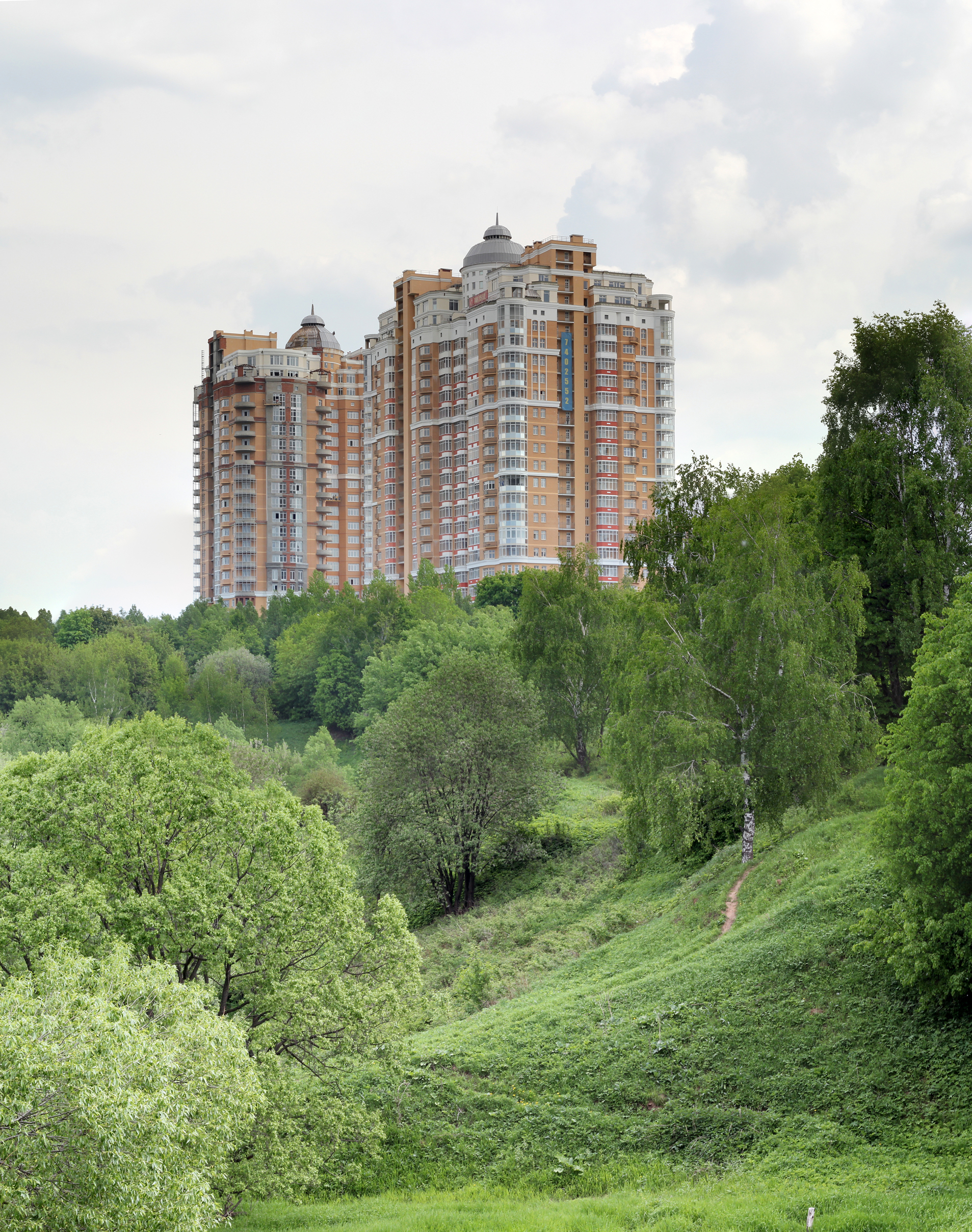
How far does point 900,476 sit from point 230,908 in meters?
28.8

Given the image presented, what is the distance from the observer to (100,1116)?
44.4ft

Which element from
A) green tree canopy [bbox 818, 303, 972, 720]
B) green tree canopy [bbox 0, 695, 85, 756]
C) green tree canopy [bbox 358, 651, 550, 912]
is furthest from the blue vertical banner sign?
green tree canopy [bbox 818, 303, 972, 720]

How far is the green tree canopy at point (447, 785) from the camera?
162 feet

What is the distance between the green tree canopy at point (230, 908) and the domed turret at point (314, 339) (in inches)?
6565

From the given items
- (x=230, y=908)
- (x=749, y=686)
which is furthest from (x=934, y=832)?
(x=230, y=908)

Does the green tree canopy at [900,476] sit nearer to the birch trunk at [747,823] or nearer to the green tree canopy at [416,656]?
the birch trunk at [747,823]

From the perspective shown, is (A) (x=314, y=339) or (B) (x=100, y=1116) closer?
(B) (x=100, y=1116)

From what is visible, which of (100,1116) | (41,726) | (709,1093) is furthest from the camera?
(41,726)

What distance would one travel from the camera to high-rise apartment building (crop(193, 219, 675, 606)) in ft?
425

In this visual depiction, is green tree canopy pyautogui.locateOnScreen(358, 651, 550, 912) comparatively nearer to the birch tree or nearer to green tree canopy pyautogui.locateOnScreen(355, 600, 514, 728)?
the birch tree

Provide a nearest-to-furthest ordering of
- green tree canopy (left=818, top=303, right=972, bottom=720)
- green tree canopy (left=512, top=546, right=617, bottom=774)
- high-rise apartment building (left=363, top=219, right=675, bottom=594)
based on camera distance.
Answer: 1. green tree canopy (left=818, top=303, right=972, bottom=720)
2. green tree canopy (left=512, top=546, right=617, bottom=774)
3. high-rise apartment building (left=363, top=219, right=675, bottom=594)

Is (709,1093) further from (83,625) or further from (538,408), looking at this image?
(83,625)

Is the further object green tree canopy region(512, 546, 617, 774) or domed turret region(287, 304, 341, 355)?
domed turret region(287, 304, 341, 355)

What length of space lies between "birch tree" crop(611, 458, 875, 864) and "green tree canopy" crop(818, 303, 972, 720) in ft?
Answer: 8.23
